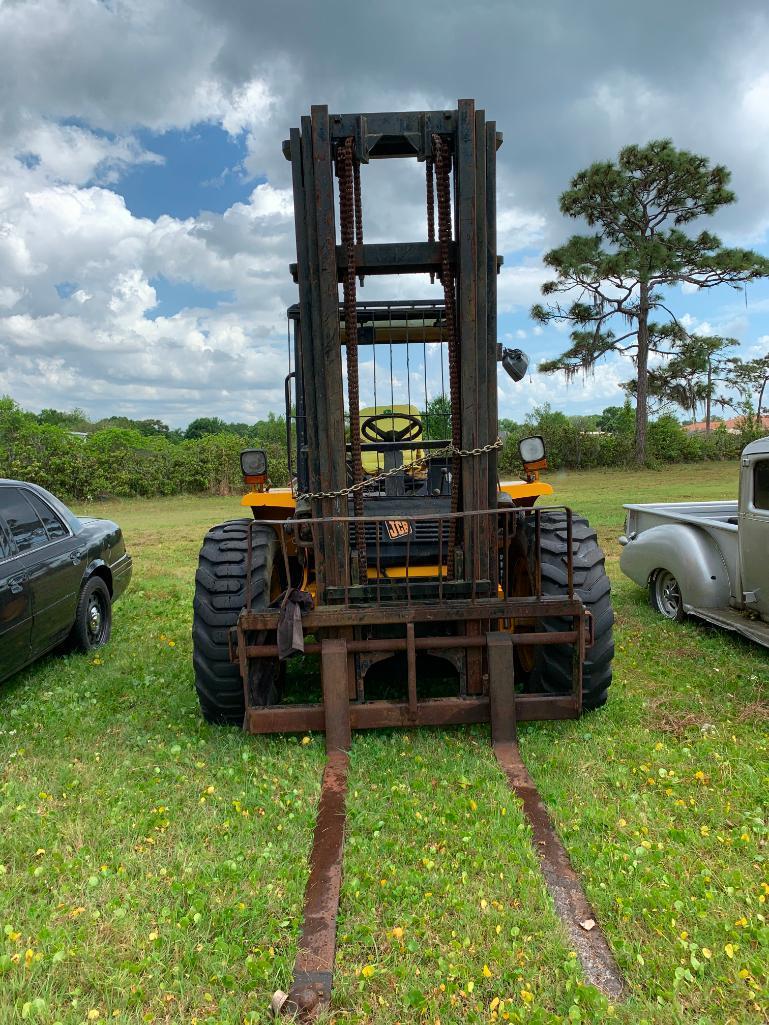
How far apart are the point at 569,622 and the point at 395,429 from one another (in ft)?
6.10

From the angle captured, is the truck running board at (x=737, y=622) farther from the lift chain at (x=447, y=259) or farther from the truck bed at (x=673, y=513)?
the lift chain at (x=447, y=259)

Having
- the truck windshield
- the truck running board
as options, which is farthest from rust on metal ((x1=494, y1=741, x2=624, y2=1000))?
the truck windshield

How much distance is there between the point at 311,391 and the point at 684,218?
25.7 m

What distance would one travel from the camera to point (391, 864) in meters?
2.85

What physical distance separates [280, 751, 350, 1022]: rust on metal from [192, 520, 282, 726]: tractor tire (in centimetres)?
76

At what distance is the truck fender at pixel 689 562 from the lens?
5.98 m

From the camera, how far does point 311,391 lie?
3930mm

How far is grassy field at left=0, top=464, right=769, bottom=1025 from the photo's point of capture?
7.36ft

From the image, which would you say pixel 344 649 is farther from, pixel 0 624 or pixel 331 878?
pixel 0 624

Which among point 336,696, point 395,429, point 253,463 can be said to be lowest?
point 336,696

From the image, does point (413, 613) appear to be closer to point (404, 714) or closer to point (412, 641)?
point (412, 641)

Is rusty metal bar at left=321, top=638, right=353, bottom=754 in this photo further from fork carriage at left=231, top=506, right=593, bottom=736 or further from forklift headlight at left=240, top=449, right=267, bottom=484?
forklift headlight at left=240, top=449, right=267, bottom=484

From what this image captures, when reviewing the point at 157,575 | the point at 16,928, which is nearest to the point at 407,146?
the point at 16,928

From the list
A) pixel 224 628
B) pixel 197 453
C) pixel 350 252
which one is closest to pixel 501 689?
pixel 224 628
